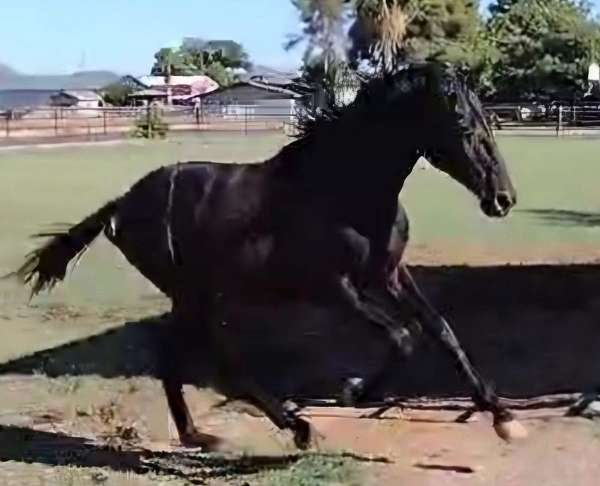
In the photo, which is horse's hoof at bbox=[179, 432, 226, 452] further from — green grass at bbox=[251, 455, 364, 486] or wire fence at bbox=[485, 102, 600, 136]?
wire fence at bbox=[485, 102, 600, 136]

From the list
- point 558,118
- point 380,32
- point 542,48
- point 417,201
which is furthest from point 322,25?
point 542,48

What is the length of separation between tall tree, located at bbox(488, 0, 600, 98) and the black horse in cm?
6198

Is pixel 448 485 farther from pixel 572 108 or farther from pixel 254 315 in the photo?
pixel 572 108

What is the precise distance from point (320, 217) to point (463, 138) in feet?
2.80

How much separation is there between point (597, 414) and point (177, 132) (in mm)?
44548

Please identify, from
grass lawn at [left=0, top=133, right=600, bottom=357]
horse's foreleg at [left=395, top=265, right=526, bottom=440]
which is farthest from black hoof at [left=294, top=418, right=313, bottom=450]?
grass lawn at [left=0, top=133, right=600, bottom=357]

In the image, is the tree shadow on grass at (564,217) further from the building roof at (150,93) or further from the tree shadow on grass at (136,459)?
the building roof at (150,93)

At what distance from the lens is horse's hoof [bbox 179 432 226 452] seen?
23.4ft

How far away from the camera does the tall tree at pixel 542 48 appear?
76.2 m

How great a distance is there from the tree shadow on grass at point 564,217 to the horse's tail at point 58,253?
41.0ft

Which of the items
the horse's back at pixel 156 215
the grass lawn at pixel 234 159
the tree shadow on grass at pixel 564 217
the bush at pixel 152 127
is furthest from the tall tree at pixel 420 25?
the bush at pixel 152 127

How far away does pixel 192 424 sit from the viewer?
7301 millimetres

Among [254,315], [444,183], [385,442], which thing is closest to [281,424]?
[385,442]

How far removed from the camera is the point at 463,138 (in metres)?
6.17
